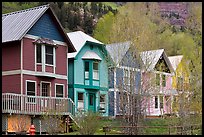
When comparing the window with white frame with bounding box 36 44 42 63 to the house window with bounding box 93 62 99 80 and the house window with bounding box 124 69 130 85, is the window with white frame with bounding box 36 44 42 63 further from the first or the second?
the house window with bounding box 93 62 99 80

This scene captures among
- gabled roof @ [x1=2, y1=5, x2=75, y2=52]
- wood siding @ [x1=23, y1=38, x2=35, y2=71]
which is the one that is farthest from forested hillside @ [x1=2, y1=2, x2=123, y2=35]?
wood siding @ [x1=23, y1=38, x2=35, y2=71]

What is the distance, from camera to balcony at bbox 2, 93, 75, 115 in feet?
93.1

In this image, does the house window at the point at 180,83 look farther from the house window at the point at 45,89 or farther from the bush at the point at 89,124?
the house window at the point at 45,89

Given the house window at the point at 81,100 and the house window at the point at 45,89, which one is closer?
the house window at the point at 45,89

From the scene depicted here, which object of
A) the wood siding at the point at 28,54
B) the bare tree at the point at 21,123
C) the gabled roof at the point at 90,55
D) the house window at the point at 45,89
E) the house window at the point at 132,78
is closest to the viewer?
the house window at the point at 132,78

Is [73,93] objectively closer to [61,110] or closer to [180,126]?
[61,110]

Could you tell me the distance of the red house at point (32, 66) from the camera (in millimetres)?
29734

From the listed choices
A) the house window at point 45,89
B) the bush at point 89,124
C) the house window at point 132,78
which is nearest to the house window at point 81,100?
the house window at point 45,89

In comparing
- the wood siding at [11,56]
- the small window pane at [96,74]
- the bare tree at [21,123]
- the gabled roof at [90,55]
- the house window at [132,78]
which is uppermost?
the gabled roof at [90,55]

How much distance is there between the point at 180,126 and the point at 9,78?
1241cm

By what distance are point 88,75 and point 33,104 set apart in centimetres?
974

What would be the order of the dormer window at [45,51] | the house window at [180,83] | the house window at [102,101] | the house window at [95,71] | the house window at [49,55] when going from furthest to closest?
1. the house window at [102,101]
2. the house window at [95,71]
3. the house window at [49,55]
4. the dormer window at [45,51]
5. the house window at [180,83]

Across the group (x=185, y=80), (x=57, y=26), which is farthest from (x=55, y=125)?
(x=57, y=26)

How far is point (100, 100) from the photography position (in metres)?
41.0
